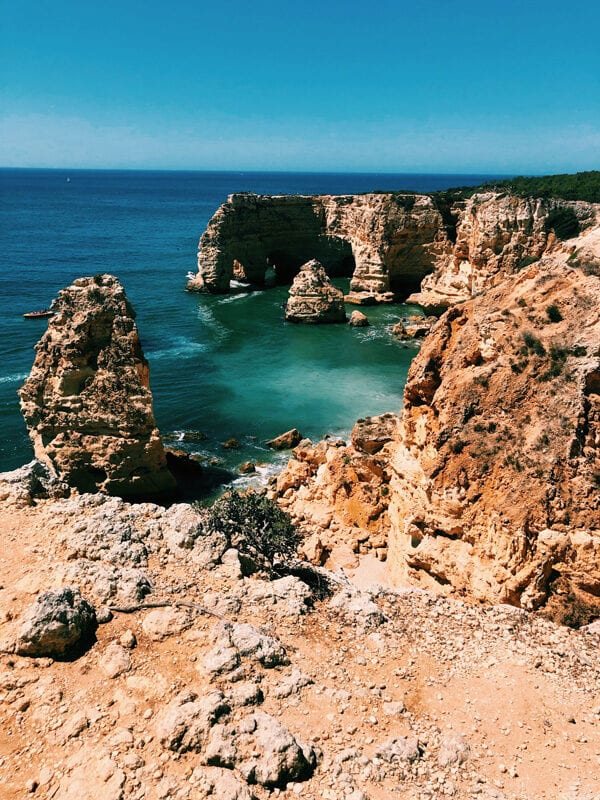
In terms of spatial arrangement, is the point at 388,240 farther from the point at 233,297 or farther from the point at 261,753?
the point at 261,753

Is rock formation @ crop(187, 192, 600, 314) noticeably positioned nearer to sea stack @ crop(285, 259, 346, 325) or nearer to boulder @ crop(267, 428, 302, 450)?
sea stack @ crop(285, 259, 346, 325)

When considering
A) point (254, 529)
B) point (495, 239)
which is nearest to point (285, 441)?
point (254, 529)

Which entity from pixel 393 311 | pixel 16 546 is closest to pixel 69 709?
pixel 16 546

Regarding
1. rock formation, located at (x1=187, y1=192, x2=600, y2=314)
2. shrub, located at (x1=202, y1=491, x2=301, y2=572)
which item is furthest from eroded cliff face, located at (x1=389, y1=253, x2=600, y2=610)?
rock formation, located at (x1=187, y1=192, x2=600, y2=314)

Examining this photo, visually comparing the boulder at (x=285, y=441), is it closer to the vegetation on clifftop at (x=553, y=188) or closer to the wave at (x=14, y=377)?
the wave at (x=14, y=377)

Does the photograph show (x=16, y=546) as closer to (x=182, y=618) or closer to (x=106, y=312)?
(x=182, y=618)

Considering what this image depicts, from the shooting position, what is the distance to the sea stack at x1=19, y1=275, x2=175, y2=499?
73.6ft

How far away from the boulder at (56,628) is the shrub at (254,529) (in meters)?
3.29

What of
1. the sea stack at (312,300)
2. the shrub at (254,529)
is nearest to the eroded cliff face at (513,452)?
the shrub at (254,529)

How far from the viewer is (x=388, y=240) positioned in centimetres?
6344

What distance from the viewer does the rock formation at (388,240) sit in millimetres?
52250

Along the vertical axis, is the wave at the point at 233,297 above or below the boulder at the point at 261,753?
below

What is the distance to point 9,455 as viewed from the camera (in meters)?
28.7

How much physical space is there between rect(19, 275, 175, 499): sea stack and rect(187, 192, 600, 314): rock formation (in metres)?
36.0
